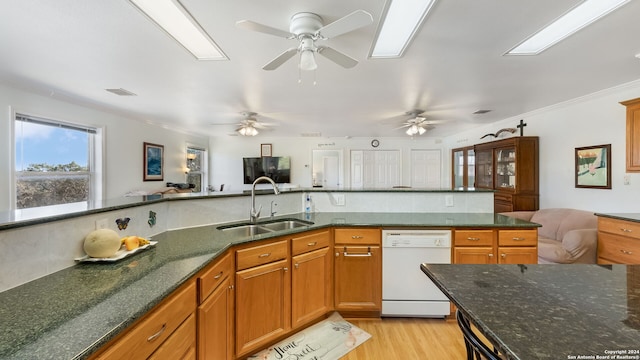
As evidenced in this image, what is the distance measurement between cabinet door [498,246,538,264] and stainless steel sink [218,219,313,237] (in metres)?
1.71

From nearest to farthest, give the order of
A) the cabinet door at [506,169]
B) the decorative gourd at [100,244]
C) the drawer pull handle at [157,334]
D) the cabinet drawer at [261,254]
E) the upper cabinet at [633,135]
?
the drawer pull handle at [157,334] → the decorative gourd at [100,244] → the cabinet drawer at [261,254] → the upper cabinet at [633,135] → the cabinet door at [506,169]

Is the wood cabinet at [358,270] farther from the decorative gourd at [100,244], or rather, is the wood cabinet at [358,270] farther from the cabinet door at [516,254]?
the decorative gourd at [100,244]

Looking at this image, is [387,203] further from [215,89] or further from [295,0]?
[215,89]

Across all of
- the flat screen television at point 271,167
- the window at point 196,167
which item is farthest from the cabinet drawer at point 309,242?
the window at point 196,167

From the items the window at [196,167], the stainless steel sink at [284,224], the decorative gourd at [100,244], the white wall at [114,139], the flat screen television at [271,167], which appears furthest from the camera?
the flat screen television at [271,167]

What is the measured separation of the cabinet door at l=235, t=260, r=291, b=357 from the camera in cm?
171

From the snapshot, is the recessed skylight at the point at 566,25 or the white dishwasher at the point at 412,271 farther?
the white dishwasher at the point at 412,271

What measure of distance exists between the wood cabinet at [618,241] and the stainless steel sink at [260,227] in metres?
3.09

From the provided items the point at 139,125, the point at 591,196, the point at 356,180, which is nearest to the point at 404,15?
the point at 591,196

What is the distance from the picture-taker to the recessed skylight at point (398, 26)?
1.58 meters

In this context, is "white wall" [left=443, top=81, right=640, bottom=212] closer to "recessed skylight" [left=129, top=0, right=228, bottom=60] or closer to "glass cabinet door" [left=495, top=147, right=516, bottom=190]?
"glass cabinet door" [left=495, top=147, right=516, bottom=190]

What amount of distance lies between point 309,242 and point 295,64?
168cm

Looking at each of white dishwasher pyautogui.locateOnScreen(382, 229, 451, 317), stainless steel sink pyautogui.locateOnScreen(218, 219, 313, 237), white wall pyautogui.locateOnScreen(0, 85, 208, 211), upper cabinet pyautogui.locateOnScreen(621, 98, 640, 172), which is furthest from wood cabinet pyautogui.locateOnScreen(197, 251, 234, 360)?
upper cabinet pyautogui.locateOnScreen(621, 98, 640, 172)

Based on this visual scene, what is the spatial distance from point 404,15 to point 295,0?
28.8 inches
